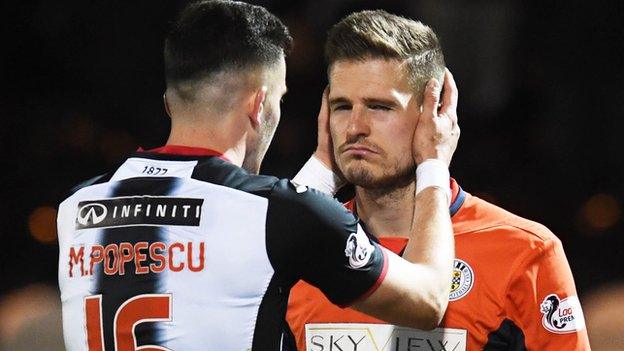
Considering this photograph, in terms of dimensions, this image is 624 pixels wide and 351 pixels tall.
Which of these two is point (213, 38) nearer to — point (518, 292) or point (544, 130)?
point (518, 292)

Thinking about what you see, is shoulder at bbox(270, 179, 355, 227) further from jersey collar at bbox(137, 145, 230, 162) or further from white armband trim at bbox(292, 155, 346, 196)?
white armband trim at bbox(292, 155, 346, 196)

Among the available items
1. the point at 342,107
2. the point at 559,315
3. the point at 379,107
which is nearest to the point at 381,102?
the point at 379,107

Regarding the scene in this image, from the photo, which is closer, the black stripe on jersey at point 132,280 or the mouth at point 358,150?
the black stripe on jersey at point 132,280

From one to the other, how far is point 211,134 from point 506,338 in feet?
3.66

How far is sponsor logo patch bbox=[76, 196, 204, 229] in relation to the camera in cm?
256

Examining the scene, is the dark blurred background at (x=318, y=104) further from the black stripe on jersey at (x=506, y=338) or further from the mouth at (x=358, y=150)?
the black stripe on jersey at (x=506, y=338)

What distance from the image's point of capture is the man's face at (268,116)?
9.23 ft

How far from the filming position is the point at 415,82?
3.37m

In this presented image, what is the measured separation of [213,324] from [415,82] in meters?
1.25

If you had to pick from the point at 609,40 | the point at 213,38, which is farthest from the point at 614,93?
the point at 213,38

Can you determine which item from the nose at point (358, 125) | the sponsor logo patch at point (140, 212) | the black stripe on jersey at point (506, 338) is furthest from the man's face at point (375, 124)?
the sponsor logo patch at point (140, 212)

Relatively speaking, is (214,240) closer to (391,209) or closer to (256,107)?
(256,107)

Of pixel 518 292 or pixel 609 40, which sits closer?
pixel 518 292

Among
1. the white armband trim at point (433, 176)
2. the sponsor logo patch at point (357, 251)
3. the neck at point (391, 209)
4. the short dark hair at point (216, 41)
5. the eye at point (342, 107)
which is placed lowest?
the sponsor logo patch at point (357, 251)
